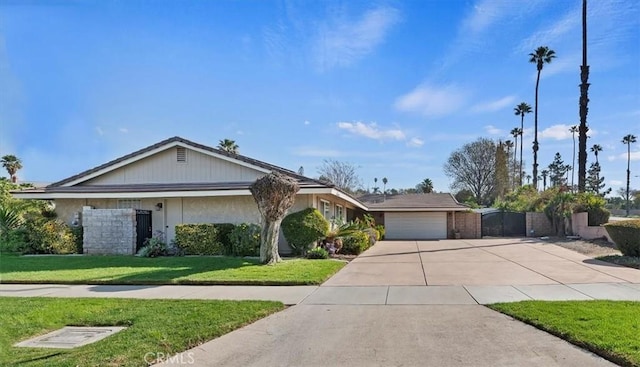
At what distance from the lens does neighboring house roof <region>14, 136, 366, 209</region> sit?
1648 cm

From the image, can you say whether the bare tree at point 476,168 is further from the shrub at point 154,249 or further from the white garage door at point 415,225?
the shrub at point 154,249

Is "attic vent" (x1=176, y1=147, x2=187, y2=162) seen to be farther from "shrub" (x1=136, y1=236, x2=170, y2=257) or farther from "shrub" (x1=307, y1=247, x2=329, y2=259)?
"shrub" (x1=307, y1=247, x2=329, y2=259)

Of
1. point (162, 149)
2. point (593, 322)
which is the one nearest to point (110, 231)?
point (162, 149)

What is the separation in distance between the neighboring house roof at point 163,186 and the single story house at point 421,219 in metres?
13.1

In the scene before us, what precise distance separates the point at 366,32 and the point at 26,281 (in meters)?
10.5

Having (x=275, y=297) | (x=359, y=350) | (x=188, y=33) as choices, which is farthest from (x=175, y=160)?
(x=359, y=350)

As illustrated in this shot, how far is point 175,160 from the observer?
61.3 ft

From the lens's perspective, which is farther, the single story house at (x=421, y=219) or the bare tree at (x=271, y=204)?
the single story house at (x=421, y=219)

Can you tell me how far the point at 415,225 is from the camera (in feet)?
104

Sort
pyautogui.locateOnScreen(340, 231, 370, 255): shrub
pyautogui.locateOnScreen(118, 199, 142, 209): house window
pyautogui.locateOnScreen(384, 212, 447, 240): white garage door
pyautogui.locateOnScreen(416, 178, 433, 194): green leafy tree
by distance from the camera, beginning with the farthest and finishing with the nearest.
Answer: pyautogui.locateOnScreen(416, 178, 433, 194): green leafy tree < pyautogui.locateOnScreen(384, 212, 447, 240): white garage door < pyautogui.locateOnScreen(118, 199, 142, 209): house window < pyautogui.locateOnScreen(340, 231, 370, 255): shrub

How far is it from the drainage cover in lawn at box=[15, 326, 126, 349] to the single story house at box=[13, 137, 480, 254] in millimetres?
9898

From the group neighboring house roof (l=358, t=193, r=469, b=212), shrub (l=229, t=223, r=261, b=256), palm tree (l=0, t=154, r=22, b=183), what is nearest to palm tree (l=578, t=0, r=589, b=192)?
neighboring house roof (l=358, t=193, r=469, b=212)

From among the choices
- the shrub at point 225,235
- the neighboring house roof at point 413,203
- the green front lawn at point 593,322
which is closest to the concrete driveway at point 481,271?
the green front lawn at point 593,322

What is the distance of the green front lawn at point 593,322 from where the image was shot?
16.3 ft
